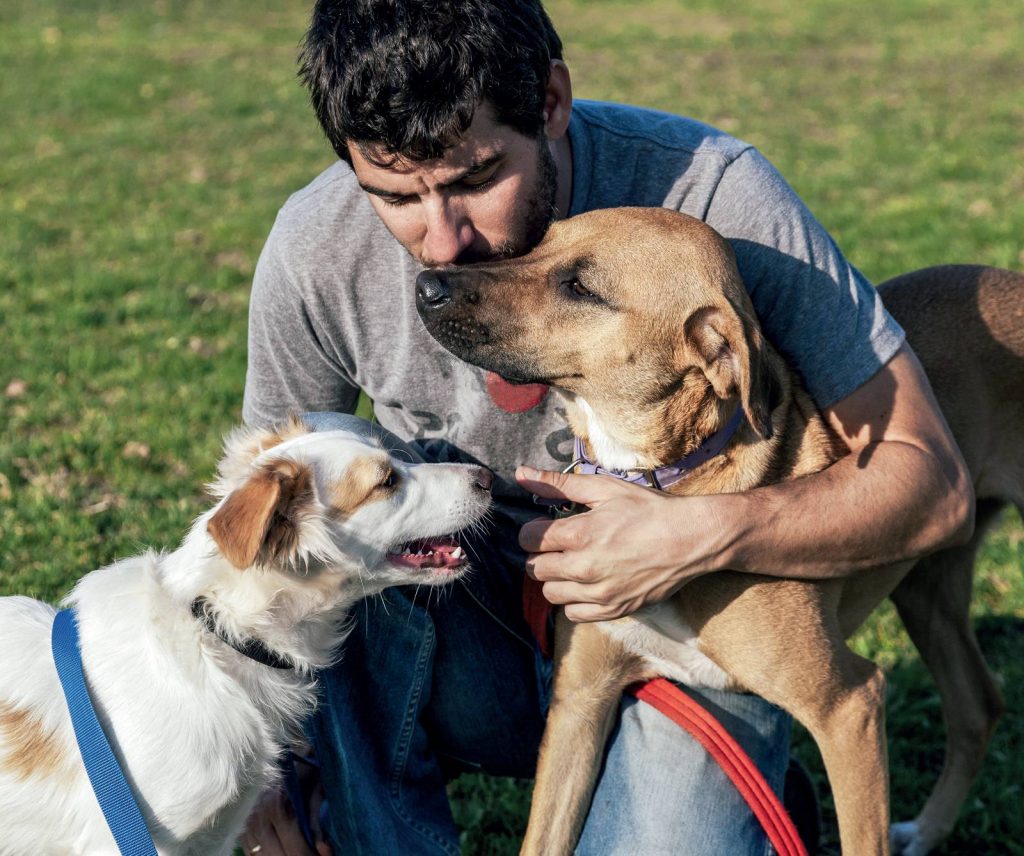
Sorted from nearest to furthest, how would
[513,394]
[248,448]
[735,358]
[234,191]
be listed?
[735,358]
[248,448]
[513,394]
[234,191]

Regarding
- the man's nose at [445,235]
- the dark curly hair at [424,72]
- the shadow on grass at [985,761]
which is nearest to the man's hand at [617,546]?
the man's nose at [445,235]

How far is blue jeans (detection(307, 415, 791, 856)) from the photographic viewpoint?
313 centimetres

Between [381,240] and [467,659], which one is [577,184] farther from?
[467,659]

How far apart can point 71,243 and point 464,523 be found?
656cm

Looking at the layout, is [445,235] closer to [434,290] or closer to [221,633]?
[434,290]

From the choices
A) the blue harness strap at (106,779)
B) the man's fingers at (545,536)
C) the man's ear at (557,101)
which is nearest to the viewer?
the blue harness strap at (106,779)

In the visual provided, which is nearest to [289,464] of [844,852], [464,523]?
[464,523]

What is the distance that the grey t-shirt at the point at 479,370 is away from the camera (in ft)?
10.0

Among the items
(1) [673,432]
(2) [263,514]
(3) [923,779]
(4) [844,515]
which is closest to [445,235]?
(1) [673,432]

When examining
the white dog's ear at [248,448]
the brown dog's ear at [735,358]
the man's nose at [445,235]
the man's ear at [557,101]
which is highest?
the man's ear at [557,101]

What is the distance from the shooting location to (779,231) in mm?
3055

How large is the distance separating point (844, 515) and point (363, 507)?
1.22m

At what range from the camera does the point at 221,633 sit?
2.88 metres

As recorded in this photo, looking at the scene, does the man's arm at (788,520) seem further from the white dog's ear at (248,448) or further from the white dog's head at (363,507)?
the white dog's ear at (248,448)
